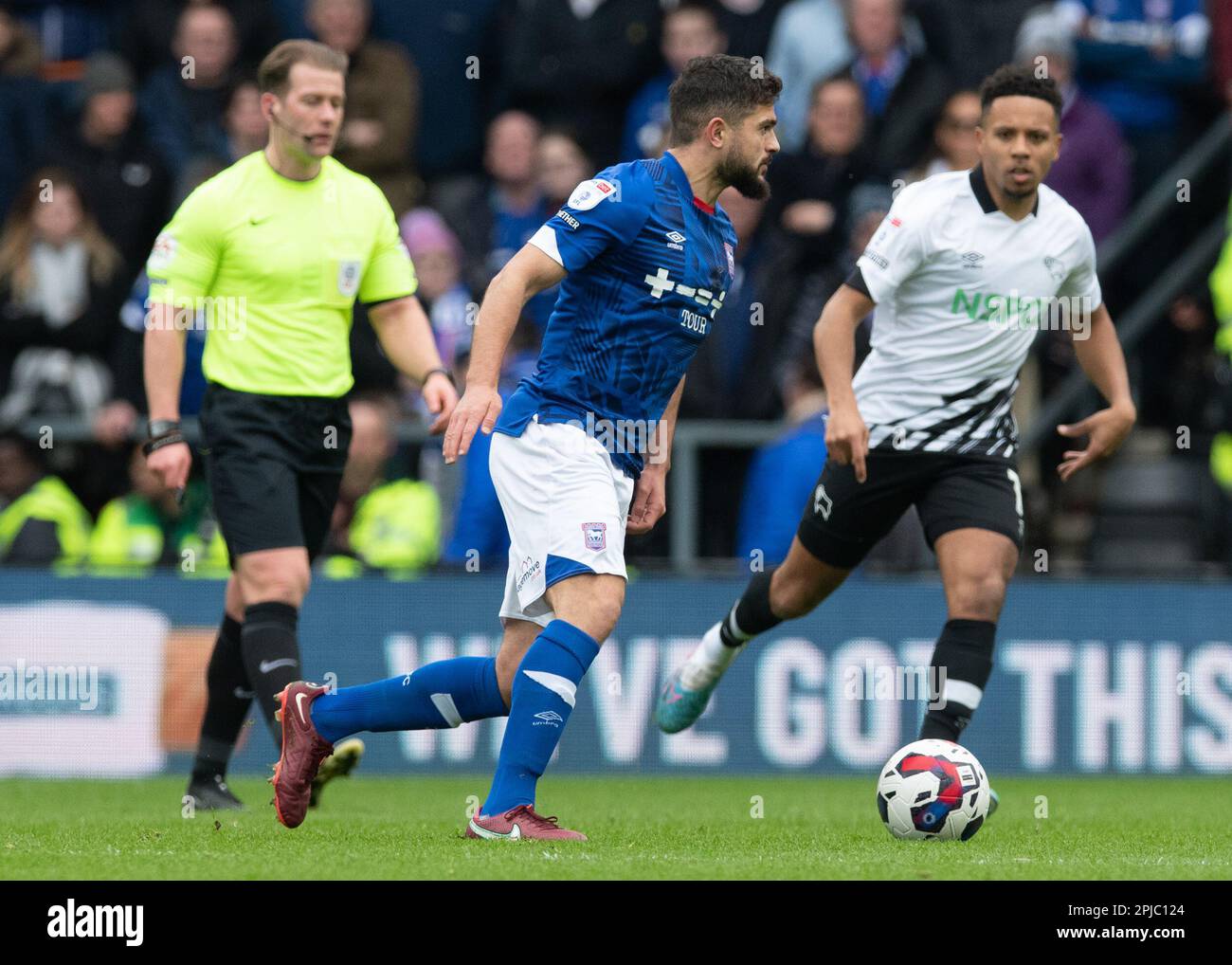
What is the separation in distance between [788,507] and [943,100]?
8.77 feet

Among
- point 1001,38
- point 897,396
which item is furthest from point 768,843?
point 1001,38

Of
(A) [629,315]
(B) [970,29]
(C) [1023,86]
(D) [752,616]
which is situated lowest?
(D) [752,616]

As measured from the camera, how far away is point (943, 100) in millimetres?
12281

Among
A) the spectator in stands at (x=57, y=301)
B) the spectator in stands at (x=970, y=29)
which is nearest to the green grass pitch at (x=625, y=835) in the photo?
the spectator in stands at (x=57, y=301)

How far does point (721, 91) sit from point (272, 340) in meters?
2.12

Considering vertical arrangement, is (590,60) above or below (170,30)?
below

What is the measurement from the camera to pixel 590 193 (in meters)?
6.51

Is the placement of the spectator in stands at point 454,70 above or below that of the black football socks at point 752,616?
above

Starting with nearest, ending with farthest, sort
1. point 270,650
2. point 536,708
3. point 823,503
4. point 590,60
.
→ 1. point 536,708
2. point 270,650
3. point 823,503
4. point 590,60

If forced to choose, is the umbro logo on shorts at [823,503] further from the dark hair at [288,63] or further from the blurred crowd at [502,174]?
the blurred crowd at [502,174]

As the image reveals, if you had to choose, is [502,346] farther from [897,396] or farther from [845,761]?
[845,761]

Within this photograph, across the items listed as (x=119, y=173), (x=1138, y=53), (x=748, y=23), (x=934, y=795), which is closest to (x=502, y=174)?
(x=748, y=23)

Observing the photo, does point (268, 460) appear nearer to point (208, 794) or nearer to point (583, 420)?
point (208, 794)

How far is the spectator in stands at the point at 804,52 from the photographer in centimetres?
1269
